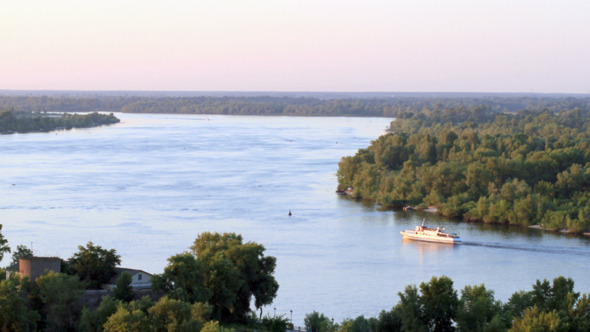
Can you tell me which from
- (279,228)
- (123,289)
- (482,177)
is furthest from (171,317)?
(482,177)

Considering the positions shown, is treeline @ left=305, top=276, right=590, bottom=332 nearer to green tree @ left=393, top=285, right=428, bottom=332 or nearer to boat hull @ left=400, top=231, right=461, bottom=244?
green tree @ left=393, top=285, right=428, bottom=332

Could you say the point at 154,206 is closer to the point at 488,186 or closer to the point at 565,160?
the point at 488,186

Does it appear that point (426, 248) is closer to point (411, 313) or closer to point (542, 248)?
point (542, 248)

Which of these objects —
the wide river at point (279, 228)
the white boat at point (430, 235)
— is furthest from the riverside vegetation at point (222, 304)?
the white boat at point (430, 235)

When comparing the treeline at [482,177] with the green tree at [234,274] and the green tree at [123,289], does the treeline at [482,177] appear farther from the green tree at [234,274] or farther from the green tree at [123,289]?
the green tree at [123,289]

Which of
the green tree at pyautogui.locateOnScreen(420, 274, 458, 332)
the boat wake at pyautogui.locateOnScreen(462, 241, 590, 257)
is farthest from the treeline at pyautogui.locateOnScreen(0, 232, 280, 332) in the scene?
the boat wake at pyautogui.locateOnScreen(462, 241, 590, 257)

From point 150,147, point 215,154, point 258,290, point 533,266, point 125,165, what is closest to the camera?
point 258,290

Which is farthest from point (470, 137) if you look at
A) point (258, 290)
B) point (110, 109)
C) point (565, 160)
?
point (110, 109)
